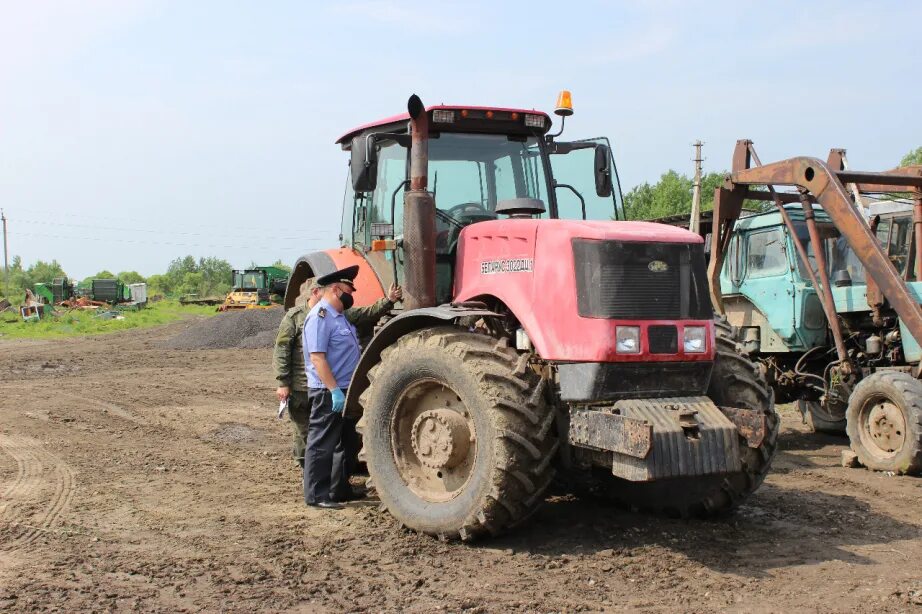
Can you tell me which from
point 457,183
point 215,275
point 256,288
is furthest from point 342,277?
point 215,275

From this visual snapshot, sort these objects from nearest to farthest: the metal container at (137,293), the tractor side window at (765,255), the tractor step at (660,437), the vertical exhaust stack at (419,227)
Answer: the tractor step at (660,437)
the vertical exhaust stack at (419,227)
the tractor side window at (765,255)
the metal container at (137,293)

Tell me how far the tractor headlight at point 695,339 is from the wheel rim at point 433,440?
1365mm

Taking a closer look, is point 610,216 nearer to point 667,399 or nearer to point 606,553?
point 667,399

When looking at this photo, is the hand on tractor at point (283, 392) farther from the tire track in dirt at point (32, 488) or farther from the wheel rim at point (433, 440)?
the tire track in dirt at point (32, 488)

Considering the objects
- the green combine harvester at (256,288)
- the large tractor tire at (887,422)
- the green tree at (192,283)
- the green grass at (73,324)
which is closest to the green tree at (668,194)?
the green combine harvester at (256,288)

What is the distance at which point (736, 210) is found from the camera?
34.0ft

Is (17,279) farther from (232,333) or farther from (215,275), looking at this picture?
(232,333)

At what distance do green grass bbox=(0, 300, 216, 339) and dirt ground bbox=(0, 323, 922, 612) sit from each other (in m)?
23.4

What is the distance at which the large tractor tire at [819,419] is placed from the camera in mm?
10724

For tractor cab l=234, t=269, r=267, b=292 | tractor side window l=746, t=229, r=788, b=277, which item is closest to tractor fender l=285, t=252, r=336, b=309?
tractor side window l=746, t=229, r=788, b=277

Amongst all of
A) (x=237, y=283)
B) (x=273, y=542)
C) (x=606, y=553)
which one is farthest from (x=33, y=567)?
(x=237, y=283)

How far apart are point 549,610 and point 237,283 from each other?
143 feet

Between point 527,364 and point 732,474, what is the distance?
5.05 ft

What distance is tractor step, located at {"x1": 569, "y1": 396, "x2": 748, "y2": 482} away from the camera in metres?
4.78
